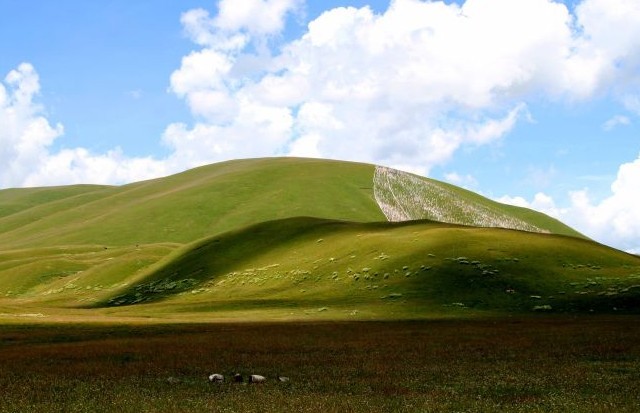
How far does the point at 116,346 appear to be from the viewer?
48.4 m

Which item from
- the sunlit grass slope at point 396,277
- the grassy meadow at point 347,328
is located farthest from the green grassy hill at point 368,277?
the grassy meadow at point 347,328

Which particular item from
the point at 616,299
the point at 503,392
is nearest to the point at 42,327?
the point at 503,392

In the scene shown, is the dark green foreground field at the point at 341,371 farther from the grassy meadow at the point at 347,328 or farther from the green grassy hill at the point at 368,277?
the green grassy hill at the point at 368,277

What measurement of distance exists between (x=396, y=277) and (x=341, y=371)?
7123 centimetres

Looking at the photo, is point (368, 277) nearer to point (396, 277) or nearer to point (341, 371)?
point (396, 277)

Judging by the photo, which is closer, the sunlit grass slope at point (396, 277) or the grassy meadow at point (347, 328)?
the grassy meadow at point (347, 328)

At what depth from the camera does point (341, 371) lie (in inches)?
1307

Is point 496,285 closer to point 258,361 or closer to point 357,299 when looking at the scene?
point 357,299

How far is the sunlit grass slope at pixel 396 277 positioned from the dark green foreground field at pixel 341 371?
30.7 metres

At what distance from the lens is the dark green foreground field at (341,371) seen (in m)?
24.2

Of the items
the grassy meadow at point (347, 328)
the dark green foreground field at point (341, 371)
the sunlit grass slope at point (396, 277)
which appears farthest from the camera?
the sunlit grass slope at point (396, 277)

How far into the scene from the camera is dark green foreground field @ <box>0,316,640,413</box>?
24188mm

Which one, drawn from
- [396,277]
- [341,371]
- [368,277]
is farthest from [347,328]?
[368,277]

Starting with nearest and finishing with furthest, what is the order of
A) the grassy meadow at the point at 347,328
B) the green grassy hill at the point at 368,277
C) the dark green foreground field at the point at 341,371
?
the dark green foreground field at the point at 341,371, the grassy meadow at the point at 347,328, the green grassy hill at the point at 368,277
